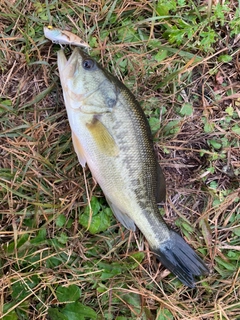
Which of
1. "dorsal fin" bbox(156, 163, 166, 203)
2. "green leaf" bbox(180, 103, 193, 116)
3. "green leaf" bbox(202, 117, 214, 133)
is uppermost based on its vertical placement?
"green leaf" bbox(180, 103, 193, 116)

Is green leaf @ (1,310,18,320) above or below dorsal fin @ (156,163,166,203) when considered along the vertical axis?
below

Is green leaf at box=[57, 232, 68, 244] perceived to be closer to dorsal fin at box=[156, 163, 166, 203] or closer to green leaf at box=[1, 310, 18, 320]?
green leaf at box=[1, 310, 18, 320]

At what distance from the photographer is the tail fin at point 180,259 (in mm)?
2930

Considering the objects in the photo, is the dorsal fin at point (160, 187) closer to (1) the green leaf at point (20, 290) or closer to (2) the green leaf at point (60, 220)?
(2) the green leaf at point (60, 220)

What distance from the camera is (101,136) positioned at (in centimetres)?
269

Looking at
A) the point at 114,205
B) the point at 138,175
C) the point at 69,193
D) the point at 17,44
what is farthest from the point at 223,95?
the point at 17,44

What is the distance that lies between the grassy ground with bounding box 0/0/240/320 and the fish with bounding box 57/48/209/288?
A: 6.6 inches

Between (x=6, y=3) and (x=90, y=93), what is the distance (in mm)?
993

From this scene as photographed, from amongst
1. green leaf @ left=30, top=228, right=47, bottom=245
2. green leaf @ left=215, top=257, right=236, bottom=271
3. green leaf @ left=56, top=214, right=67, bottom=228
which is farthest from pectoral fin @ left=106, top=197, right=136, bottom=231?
green leaf @ left=215, top=257, right=236, bottom=271

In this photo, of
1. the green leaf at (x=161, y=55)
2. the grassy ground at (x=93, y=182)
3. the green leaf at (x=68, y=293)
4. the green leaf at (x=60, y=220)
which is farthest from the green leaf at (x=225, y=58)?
the green leaf at (x=68, y=293)

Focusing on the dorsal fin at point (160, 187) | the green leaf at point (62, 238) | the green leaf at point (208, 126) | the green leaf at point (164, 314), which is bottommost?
the green leaf at point (164, 314)

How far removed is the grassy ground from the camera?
2.90m

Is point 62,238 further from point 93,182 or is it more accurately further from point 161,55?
point 161,55

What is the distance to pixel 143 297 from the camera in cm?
293
